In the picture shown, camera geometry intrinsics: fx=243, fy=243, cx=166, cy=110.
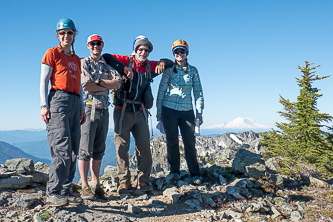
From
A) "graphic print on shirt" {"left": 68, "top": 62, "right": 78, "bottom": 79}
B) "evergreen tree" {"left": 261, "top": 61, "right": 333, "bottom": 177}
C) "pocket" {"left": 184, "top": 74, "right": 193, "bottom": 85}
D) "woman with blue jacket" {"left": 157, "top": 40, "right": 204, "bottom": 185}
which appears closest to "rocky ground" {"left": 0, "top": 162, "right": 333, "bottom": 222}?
"woman with blue jacket" {"left": 157, "top": 40, "right": 204, "bottom": 185}

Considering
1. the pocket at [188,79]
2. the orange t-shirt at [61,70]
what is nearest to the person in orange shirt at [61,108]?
the orange t-shirt at [61,70]

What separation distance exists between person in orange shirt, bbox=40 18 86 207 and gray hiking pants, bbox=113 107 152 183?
5.48 ft

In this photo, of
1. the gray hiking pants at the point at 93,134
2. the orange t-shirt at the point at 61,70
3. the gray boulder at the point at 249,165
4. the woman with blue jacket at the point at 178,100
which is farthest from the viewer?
Answer: the gray boulder at the point at 249,165

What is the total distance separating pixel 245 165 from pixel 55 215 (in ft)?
23.3

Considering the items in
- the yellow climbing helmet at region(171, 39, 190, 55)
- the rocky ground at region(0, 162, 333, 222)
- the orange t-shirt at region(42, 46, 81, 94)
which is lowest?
the rocky ground at region(0, 162, 333, 222)

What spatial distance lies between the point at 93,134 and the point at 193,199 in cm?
331

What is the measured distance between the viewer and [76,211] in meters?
5.07

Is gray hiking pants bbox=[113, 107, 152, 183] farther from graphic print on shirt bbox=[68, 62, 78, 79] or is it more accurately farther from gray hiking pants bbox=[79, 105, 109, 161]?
graphic print on shirt bbox=[68, 62, 78, 79]

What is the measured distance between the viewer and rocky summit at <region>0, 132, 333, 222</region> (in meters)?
5.34

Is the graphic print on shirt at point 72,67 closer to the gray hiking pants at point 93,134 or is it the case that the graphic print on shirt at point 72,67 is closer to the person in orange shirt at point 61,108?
the person in orange shirt at point 61,108

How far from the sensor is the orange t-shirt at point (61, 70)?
5.13 m

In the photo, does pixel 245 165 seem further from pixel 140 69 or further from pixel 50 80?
pixel 50 80

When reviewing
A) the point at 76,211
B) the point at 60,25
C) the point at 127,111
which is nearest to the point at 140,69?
the point at 127,111

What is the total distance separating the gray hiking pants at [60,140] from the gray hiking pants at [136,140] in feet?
6.43
